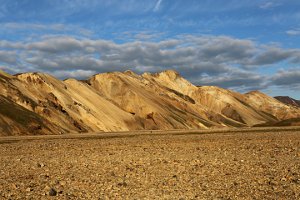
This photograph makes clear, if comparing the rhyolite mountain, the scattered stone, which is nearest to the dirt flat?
the scattered stone

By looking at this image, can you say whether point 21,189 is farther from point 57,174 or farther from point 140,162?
point 140,162

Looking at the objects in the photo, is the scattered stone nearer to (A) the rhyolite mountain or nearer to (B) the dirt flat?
(B) the dirt flat

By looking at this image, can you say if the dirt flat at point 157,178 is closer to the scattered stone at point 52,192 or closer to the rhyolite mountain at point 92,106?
the scattered stone at point 52,192

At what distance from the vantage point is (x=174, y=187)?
16.1 meters

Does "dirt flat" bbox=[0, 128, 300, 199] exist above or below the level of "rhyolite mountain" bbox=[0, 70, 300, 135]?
below

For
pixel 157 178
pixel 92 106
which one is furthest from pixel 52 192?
pixel 92 106

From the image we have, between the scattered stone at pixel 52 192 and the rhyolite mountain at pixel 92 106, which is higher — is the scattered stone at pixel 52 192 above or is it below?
below

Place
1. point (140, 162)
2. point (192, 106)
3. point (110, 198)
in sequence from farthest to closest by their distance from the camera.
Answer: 1. point (192, 106)
2. point (140, 162)
3. point (110, 198)

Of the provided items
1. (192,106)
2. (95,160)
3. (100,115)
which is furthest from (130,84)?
(95,160)

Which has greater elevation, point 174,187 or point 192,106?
point 192,106

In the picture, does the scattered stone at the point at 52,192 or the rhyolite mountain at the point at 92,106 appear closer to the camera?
the scattered stone at the point at 52,192

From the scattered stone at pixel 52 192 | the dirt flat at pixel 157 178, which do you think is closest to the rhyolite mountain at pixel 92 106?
the dirt flat at pixel 157 178

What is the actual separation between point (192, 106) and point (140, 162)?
522 ft

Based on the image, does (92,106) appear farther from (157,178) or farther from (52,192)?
(52,192)
